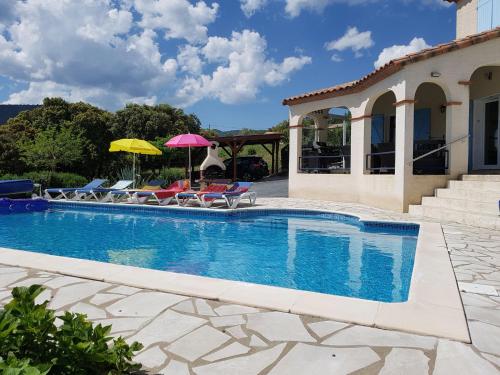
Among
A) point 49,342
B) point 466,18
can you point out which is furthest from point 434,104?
point 49,342

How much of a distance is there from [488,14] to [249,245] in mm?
11046

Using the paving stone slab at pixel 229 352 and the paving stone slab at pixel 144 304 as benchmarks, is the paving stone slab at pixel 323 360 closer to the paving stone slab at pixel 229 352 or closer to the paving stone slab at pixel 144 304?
the paving stone slab at pixel 229 352

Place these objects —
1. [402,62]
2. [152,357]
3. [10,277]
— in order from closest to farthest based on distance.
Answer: [152,357] → [10,277] → [402,62]

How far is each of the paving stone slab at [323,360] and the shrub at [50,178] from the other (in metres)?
17.2

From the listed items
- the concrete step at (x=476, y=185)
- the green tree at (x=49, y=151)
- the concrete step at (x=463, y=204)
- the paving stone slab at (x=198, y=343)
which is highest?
the green tree at (x=49, y=151)

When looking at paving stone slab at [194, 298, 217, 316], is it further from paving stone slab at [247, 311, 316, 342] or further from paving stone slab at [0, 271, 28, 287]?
paving stone slab at [0, 271, 28, 287]

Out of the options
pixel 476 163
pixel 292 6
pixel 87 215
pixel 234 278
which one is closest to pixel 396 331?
pixel 234 278

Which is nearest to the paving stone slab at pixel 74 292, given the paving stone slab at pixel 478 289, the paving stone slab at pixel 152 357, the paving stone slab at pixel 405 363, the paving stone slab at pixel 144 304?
the paving stone slab at pixel 144 304

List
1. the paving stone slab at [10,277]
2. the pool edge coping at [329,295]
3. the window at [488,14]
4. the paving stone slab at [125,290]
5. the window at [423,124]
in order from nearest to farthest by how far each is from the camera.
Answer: the pool edge coping at [329,295]
the paving stone slab at [125,290]
the paving stone slab at [10,277]
the window at [488,14]
the window at [423,124]

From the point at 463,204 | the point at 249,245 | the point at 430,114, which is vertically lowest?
the point at 249,245

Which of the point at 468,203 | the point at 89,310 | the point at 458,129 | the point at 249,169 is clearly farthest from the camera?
the point at 249,169

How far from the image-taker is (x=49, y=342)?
201 centimetres

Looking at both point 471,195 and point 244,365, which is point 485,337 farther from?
point 471,195

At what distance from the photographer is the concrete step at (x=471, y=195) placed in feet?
27.9
